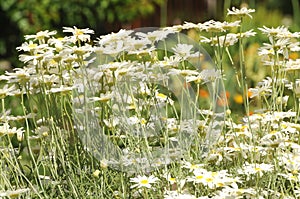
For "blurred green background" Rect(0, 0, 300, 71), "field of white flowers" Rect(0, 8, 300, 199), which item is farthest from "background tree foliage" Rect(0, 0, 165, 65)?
"field of white flowers" Rect(0, 8, 300, 199)

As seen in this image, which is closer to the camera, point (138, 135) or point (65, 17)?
point (138, 135)

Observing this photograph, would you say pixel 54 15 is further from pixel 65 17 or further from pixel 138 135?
pixel 138 135

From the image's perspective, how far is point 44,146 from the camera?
202 centimetres

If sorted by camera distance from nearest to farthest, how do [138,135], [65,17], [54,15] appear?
[138,135] < [54,15] < [65,17]

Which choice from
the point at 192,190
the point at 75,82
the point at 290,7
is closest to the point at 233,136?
the point at 192,190

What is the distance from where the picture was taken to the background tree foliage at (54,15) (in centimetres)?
514

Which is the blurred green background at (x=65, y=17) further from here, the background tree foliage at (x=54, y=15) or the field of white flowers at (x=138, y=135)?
the field of white flowers at (x=138, y=135)

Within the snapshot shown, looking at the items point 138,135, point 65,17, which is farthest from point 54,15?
point 138,135

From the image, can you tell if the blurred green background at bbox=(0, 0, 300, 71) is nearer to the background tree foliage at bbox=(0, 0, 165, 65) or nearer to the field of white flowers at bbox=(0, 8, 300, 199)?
the background tree foliage at bbox=(0, 0, 165, 65)

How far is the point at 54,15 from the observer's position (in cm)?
527

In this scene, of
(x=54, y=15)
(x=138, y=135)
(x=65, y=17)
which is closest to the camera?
(x=138, y=135)

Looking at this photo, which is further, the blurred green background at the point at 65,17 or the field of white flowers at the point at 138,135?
the blurred green background at the point at 65,17

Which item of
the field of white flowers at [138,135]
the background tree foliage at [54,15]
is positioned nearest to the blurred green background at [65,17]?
the background tree foliage at [54,15]

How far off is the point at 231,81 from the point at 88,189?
2307 millimetres
